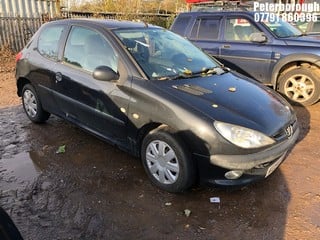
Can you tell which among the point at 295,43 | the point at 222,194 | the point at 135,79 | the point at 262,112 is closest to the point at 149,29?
the point at 135,79

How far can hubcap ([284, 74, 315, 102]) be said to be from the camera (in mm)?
6410

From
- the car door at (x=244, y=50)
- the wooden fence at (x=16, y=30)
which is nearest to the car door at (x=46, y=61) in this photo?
the car door at (x=244, y=50)

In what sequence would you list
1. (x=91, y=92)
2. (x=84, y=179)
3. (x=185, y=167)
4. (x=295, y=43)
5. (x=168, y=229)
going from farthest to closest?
(x=295, y=43), (x=91, y=92), (x=84, y=179), (x=185, y=167), (x=168, y=229)

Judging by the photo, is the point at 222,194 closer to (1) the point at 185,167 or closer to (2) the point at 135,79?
(1) the point at 185,167

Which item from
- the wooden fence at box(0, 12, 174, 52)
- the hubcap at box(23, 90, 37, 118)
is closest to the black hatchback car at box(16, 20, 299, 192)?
the hubcap at box(23, 90, 37, 118)

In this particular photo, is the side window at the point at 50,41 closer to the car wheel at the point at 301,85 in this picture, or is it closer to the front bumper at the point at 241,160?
the front bumper at the point at 241,160

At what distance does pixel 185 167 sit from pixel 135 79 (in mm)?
1134

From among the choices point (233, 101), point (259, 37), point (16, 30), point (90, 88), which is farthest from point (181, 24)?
point (16, 30)

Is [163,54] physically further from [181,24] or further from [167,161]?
[181,24]

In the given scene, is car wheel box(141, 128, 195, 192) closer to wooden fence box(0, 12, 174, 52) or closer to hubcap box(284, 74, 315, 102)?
hubcap box(284, 74, 315, 102)

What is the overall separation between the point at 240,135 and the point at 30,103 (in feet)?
12.2

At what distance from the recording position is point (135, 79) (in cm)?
381

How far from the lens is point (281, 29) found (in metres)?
7.00

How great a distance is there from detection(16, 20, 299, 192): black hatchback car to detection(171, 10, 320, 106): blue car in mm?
2407
